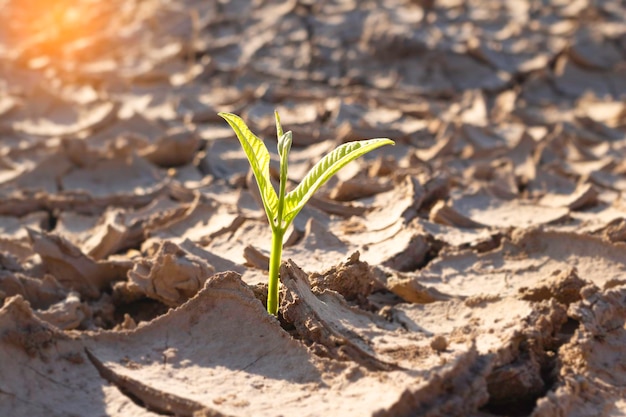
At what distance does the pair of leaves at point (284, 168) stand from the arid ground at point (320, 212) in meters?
0.15

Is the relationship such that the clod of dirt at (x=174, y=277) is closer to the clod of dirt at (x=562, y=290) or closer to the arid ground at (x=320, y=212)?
the arid ground at (x=320, y=212)

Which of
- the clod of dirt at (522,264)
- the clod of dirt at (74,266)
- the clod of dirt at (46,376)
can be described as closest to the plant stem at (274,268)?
the clod of dirt at (46,376)

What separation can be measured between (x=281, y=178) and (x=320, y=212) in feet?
2.71

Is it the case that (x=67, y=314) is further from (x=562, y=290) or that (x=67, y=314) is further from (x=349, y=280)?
(x=562, y=290)

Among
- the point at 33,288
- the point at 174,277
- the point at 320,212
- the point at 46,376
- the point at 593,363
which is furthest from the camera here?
the point at 320,212

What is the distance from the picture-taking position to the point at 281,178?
1447mm

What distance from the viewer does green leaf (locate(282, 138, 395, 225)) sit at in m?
1.41

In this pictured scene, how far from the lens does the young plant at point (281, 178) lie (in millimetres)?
1431

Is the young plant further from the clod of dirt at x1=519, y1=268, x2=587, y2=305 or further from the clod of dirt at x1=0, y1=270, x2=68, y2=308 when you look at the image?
the clod of dirt at x1=0, y1=270, x2=68, y2=308

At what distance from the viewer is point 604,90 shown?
4.04 meters

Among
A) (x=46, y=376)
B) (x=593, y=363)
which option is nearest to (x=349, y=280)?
(x=593, y=363)

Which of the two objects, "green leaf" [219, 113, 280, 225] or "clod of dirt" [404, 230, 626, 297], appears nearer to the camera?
"green leaf" [219, 113, 280, 225]

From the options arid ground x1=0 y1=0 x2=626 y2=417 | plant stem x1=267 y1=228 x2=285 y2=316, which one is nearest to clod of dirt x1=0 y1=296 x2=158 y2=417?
arid ground x1=0 y1=0 x2=626 y2=417

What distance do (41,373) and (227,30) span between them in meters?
3.32
